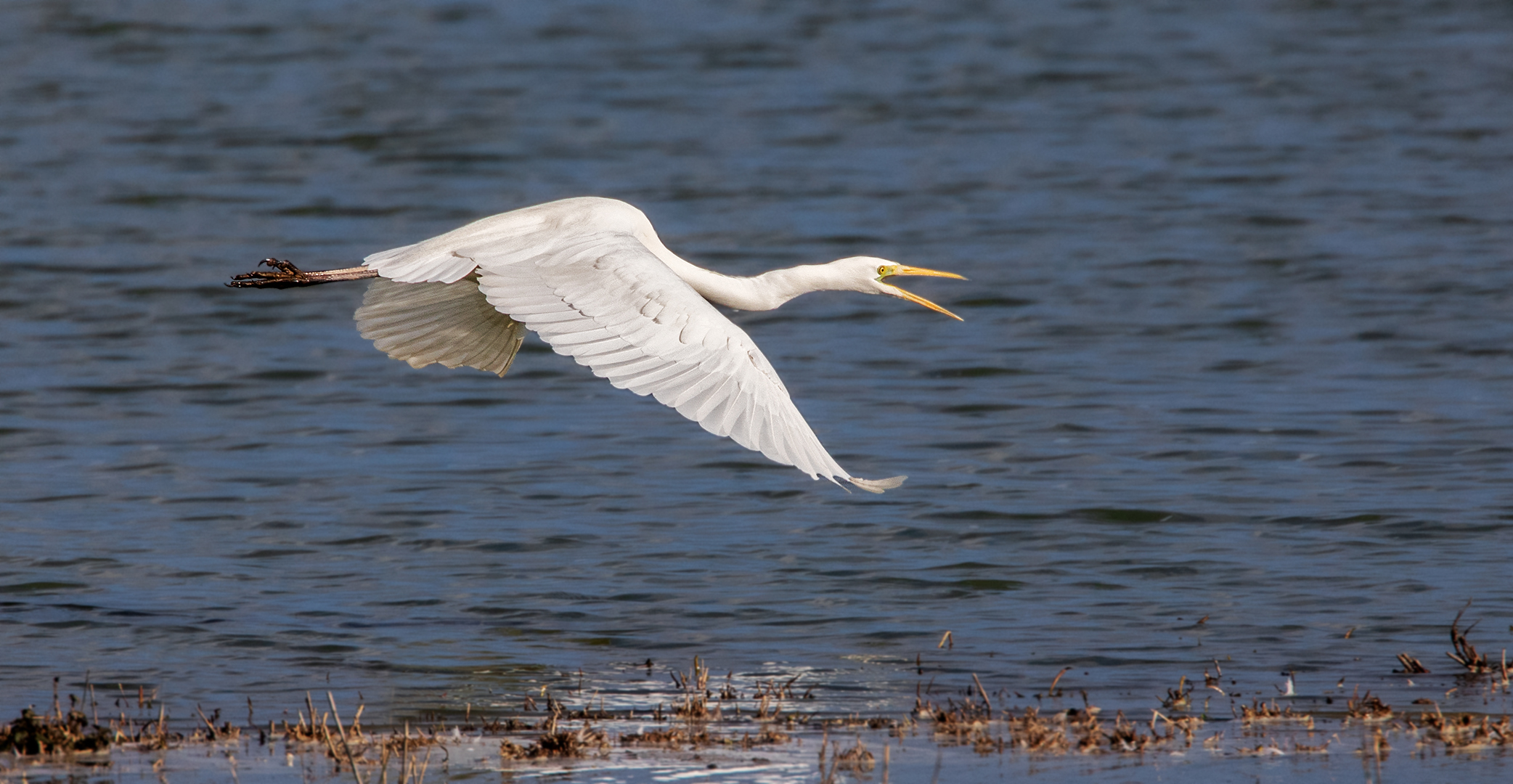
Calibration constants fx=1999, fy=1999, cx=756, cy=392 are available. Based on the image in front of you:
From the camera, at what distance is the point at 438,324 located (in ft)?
27.1

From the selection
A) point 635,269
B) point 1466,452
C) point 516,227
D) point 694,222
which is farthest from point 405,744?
point 694,222

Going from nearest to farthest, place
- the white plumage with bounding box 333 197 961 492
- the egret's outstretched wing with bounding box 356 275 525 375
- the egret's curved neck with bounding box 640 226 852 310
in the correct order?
the white plumage with bounding box 333 197 961 492
the egret's curved neck with bounding box 640 226 852 310
the egret's outstretched wing with bounding box 356 275 525 375

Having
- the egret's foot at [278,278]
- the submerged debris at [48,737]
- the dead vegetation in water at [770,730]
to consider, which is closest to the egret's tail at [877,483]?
the dead vegetation in water at [770,730]

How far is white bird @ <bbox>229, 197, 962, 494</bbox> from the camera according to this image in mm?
6117

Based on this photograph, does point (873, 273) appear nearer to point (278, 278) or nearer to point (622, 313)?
point (622, 313)

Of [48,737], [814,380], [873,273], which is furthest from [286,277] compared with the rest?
[814,380]

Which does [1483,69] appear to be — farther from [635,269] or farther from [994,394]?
[635,269]

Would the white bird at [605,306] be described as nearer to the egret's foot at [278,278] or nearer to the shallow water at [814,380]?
the egret's foot at [278,278]

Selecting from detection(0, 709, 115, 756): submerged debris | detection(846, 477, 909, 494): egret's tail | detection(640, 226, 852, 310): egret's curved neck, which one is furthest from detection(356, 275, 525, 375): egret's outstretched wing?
detection(846, 477, 909, 494): egret's tail

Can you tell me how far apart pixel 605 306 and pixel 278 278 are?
2165 mm

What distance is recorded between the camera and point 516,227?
7.87m

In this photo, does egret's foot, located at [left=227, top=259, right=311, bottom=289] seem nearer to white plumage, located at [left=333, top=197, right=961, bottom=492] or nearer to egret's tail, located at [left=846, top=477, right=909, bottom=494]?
white plumage, located at [left=333, top=197, right=961, bottom=492]

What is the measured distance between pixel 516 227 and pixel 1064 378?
19.4 feet

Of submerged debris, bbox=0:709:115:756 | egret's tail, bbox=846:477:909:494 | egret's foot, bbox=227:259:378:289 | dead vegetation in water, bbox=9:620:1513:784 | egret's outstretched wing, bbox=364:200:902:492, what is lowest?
dead vegetation in water, bbox=9:620:1513:784
